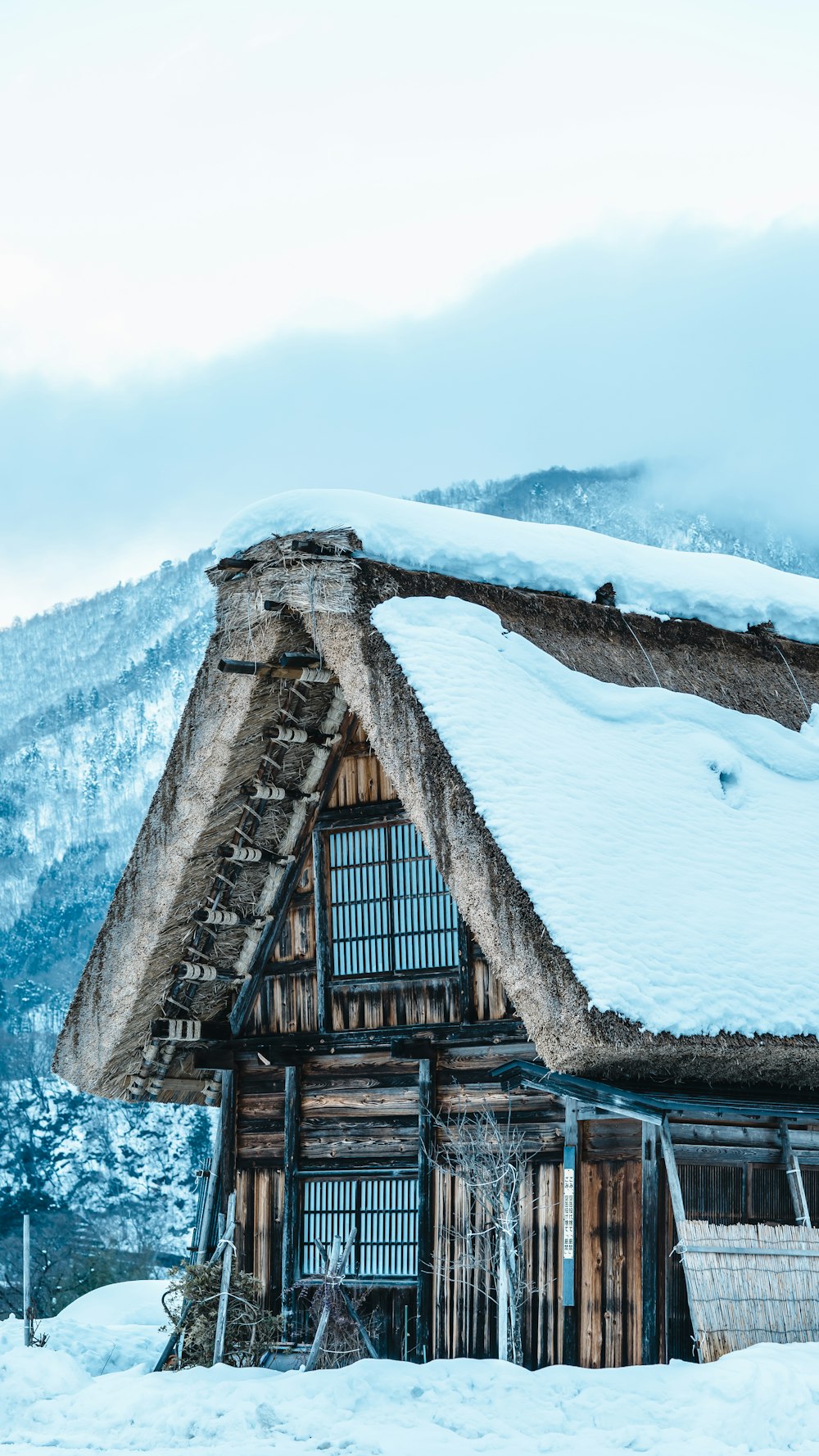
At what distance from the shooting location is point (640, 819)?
8.55m

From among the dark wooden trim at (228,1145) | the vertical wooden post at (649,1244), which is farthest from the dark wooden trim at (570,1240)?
the dark wooden trim at (228,1145)

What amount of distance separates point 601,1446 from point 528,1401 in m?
0.69

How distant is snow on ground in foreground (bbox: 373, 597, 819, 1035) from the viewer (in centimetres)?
739

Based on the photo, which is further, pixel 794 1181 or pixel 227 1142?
pixel 227 1142

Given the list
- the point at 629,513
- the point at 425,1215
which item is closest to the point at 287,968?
the point at 425,1215

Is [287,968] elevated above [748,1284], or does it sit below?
above

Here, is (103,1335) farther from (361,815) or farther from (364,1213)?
(361,815)

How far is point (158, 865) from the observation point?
33.9 ft

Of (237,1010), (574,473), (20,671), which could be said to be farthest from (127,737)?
(237,1010)

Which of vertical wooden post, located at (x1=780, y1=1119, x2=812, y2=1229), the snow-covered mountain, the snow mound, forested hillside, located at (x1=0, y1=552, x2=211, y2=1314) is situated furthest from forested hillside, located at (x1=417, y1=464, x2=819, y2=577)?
vertical wooden post, located at (x1=780, y1=1119, x2=812, y2=1229)

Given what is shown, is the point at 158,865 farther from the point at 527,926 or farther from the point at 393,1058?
the point at 527,926

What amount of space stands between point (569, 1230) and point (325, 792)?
3.79 m

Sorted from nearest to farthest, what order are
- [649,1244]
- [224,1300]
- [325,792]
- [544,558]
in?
1. [649,1244]
2. [224,1300]
3. [544,558]
4. [325,792]

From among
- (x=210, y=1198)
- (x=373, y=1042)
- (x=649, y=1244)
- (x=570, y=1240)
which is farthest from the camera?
(x=210, y=1198)
